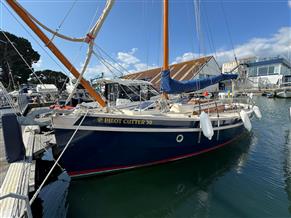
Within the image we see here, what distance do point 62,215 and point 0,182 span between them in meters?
1.64

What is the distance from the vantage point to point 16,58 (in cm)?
3422

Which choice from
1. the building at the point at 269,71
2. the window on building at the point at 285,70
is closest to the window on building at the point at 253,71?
the building at the point at 269,71

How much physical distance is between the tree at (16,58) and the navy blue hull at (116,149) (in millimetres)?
Result: 33532

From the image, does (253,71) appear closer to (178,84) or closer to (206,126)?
(178,84)

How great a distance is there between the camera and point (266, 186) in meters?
5.43

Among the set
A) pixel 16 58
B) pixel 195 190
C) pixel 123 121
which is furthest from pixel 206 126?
pixel 16 58

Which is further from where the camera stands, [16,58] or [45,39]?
[16,58]

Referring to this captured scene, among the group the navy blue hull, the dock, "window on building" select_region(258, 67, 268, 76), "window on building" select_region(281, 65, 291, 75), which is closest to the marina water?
the navy blue hull

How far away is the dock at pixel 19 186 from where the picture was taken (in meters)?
3.01

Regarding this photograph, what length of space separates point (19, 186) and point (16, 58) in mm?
37748

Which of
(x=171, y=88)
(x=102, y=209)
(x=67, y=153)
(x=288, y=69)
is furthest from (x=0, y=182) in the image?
(x=288, y=69)

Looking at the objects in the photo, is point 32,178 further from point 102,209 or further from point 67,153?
point 102,209

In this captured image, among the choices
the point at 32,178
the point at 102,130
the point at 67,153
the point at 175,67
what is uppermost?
the point at 175,67

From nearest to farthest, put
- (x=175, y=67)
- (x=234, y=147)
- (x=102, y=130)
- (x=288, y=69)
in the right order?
(x=102, y=130) → (x=234, y=147) → (x=175, y=67) → (x=288, y=69)
